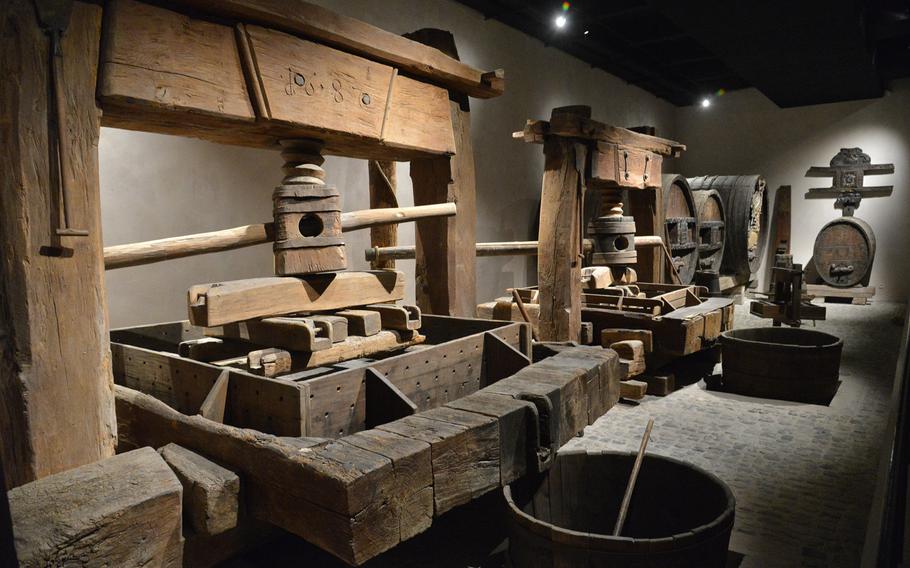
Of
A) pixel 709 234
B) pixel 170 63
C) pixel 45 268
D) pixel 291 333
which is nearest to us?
pixel 45 268

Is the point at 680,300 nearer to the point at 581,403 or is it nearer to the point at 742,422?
the point at 742,422

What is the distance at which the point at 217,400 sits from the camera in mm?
2119

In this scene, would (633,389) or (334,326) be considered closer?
(334,326)

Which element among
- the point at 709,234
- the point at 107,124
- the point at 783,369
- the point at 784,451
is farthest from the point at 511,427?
the point at 709,234

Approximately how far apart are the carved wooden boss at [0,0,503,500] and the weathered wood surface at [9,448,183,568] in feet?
1.04

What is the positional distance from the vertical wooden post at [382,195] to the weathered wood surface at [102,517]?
309 cm

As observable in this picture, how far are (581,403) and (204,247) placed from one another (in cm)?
171

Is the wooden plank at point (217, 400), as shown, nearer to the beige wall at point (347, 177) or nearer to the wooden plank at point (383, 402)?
the wooden plank at point (383, 402)

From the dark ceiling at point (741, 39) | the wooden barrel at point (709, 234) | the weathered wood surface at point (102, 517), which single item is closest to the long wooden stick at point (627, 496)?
the weathered wood surface at point (102, 517)

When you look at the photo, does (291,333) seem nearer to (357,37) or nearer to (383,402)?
(383,402)

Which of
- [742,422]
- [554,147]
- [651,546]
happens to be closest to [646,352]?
[742,422]

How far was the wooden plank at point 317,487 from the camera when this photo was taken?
156 cm

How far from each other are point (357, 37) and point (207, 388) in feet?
5.13

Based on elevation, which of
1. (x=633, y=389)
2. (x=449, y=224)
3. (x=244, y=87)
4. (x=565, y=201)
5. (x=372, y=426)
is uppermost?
(x=244, y=87)
